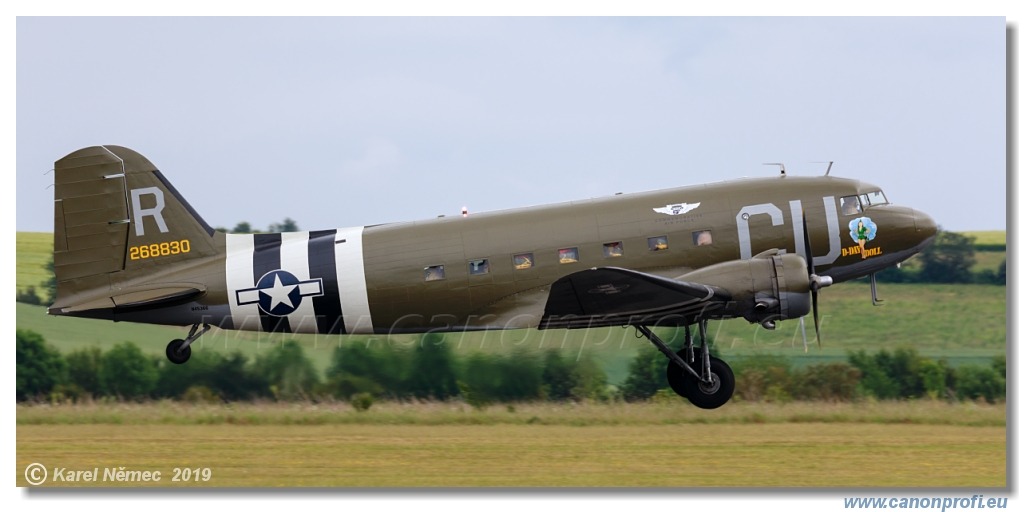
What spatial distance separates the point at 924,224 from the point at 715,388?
355 cm

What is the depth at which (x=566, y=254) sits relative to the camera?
16.3m

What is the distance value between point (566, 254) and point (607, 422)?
9.45ft

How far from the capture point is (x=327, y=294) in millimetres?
16453

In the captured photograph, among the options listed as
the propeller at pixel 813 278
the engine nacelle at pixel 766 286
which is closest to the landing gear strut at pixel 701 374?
the engine nacelle at pixel 766 286

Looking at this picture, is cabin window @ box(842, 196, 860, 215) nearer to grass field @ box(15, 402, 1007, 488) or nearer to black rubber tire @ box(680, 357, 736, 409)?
black rubber tire @ box(680, 357, 736, 409)

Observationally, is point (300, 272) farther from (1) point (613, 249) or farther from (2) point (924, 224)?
(2) point (924, 224)

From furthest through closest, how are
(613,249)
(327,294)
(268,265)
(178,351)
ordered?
(178,351) → (268,265) → (327,294) → (613,249)

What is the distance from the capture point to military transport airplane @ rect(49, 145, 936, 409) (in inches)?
640

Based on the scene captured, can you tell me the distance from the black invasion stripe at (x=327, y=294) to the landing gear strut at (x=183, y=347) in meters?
1.55

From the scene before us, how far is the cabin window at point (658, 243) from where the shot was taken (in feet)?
53.2

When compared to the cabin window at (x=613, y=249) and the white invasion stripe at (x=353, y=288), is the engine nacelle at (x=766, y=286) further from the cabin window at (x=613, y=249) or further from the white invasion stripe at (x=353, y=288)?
the white invasion stripe at (x=353, y=288)

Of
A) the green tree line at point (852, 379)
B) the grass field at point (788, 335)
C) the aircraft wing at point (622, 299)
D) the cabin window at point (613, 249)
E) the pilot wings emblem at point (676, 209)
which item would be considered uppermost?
the pilot wings emblem at point (676, 209)

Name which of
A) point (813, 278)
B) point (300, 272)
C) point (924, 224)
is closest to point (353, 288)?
point (300, 272)

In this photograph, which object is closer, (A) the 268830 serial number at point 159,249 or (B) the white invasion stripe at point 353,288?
(B) the white invasion stripe at point 353,288
